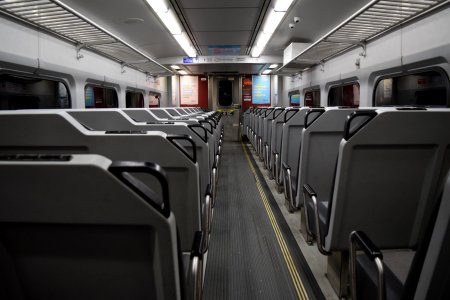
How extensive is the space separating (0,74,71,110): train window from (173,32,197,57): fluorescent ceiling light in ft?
9.69

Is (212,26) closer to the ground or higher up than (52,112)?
higher up

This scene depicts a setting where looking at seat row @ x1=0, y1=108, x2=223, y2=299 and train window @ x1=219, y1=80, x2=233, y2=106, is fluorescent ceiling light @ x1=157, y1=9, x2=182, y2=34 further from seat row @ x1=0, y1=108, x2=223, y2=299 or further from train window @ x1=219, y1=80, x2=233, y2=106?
train window @ x1=219, y1=80, x2=233, y2=106

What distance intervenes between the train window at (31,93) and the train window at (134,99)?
13.5 ft

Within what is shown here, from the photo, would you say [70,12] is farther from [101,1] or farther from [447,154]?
[447,154]

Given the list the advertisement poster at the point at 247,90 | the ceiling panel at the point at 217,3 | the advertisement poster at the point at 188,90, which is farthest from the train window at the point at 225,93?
the ceiling panel at the point at 217,3

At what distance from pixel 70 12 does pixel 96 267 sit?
3.33 metres

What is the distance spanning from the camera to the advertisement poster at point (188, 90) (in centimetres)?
1309

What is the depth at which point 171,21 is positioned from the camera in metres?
5.48

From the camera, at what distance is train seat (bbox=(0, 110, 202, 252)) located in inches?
58.5

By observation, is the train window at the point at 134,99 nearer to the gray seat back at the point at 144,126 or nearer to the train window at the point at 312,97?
the train window at the point at 312,97

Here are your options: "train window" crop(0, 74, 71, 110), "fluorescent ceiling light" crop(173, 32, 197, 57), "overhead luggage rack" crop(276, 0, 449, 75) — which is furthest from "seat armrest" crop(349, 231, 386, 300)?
"fluorescent ceiling light" crop(173, 32, 197, 57)

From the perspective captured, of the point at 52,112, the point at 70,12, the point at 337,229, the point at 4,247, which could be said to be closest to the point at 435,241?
the point at 337,229

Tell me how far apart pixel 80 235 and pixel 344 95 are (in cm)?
688

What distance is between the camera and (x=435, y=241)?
28.0 inches
